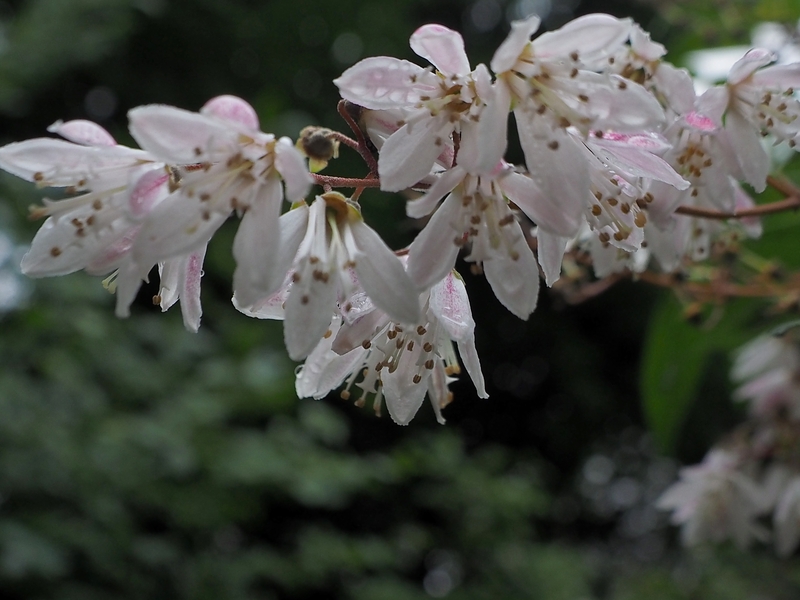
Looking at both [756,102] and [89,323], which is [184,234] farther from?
[89,323]

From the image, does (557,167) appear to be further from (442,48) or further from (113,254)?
(113,254)

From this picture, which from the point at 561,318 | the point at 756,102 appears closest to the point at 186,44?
the point at 561,318

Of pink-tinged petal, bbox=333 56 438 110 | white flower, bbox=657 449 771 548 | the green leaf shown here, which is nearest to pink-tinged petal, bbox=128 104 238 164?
pink-tinged petal, bbox=333 56 438 110

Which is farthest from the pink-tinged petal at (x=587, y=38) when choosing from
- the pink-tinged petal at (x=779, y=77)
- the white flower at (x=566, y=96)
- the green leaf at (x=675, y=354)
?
the green leaf at (x=675, y=354)

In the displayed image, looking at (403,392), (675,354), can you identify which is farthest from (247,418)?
(403,392)

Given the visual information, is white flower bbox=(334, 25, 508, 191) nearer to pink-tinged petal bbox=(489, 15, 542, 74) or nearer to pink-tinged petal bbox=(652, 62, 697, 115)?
pink-tinged petal bbox=(489, 15, 542, 74)

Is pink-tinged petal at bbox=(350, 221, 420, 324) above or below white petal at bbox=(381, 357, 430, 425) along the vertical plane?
above

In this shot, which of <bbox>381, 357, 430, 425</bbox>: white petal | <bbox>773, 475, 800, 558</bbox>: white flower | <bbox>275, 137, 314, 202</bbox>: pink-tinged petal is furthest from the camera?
<bbox>773, 475, 800, 558</bbox>: white flower
